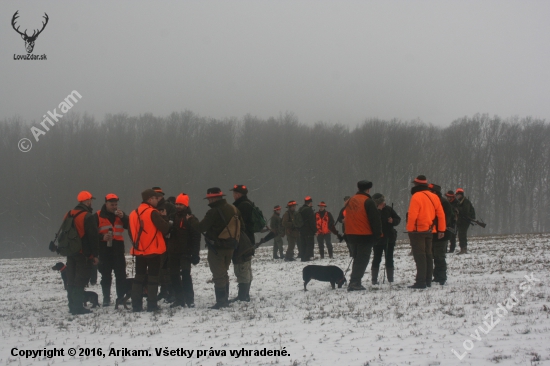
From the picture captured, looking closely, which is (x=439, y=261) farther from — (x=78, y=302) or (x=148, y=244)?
(x=78, y=302)

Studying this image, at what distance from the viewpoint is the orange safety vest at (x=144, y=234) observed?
9.09m

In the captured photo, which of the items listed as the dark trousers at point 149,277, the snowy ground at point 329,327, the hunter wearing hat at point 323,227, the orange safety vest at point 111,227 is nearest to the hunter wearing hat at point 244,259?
the snowy ground at point 329,327

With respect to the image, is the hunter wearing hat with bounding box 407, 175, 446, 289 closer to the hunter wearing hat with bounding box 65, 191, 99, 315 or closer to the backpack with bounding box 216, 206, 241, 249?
the backpack with bounding box 216, 206, 241, 249

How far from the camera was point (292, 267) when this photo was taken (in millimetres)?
16078

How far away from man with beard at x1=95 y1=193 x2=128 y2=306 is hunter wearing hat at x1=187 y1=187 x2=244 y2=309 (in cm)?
192

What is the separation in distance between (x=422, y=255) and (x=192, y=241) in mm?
4547

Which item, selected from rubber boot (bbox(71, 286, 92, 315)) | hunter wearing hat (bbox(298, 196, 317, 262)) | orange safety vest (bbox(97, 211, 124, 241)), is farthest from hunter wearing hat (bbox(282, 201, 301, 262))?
rubber boot (bbox(71, 286, 92, 315))

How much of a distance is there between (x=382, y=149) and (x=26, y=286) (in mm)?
53459

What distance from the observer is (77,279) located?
9336 mm

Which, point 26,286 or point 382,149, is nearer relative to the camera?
point 26,286

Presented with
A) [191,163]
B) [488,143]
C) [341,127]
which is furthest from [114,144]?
[488,143]

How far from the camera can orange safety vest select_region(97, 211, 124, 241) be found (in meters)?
10.2

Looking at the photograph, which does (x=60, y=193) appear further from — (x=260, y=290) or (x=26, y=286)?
(x=260, y=290)

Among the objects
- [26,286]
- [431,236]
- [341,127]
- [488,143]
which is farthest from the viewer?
[341,127]
